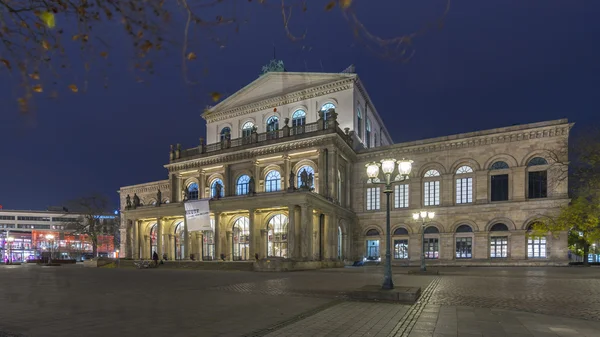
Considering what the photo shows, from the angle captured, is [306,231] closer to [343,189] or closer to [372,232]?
[343,189]

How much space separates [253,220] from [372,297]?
23699mm

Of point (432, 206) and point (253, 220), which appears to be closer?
point (253, 220)

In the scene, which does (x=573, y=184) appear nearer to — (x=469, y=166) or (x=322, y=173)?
(x=469, y=166)

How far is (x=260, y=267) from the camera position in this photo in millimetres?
28547

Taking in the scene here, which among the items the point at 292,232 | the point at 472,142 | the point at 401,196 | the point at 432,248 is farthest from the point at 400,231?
the point at 292,232

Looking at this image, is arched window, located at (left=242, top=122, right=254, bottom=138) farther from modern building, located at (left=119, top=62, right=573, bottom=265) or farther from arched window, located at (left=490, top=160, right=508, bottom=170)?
arched window, located at (left=490, top=160, right=508, bottom=170)

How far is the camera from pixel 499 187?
34.5m

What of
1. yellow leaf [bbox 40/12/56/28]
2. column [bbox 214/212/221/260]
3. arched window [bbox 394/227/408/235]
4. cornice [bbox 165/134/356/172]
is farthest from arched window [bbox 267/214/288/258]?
yellow leaf [bbox 40/12/56/28]

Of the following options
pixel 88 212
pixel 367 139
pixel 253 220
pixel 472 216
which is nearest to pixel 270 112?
pixel 367 139

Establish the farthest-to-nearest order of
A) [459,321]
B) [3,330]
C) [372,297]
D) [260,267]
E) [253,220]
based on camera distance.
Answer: [253,220] < [260,267] < [372,297] < [459,321] < [3,330]

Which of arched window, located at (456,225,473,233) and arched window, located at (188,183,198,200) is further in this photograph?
arched window, located at (188,183,198,200)

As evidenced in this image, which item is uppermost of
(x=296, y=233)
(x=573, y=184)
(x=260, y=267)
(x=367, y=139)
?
(x=367, y=139)

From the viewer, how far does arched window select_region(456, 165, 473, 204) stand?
35562 mm

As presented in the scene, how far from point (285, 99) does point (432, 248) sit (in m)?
22.1
